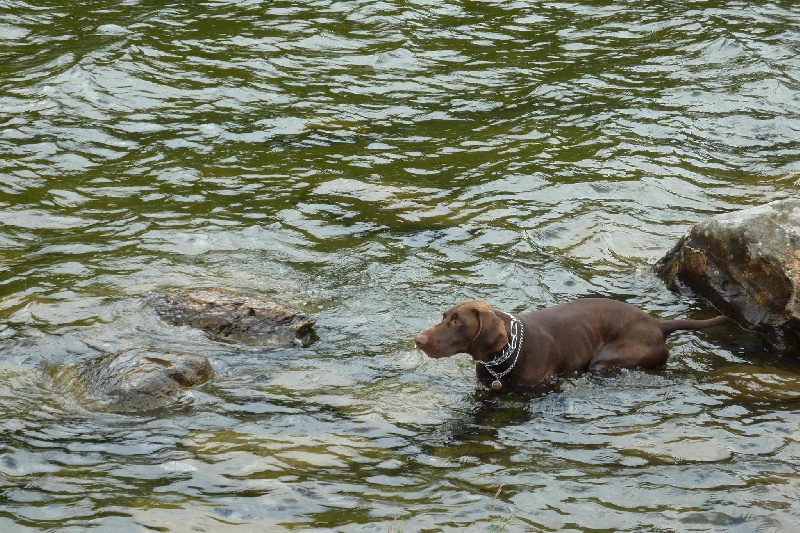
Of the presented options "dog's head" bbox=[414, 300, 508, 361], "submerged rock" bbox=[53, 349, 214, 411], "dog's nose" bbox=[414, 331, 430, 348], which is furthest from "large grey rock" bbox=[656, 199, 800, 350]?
"submerged rock" bbox=[53, 349, 214, 411]

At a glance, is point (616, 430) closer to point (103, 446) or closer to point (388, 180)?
point (103, 446)

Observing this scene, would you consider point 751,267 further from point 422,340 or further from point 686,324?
point 422,340

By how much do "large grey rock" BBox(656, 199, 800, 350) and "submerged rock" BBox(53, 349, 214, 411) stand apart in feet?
14.1

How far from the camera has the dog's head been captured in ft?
23.8

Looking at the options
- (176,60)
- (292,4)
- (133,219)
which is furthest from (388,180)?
(292,4)

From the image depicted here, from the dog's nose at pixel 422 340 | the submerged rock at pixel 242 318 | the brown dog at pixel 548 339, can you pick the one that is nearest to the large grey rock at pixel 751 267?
the brown dog at pixel 548 339

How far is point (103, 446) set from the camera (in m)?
6.52

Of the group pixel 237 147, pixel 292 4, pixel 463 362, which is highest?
pixel 292 4

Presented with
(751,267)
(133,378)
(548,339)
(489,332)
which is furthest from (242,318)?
(751,267)

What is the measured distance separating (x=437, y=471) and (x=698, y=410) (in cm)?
199

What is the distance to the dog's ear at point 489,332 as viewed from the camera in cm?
729

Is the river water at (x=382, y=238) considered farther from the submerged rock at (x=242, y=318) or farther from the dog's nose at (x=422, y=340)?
the dog's nose at (x=422, y=340)

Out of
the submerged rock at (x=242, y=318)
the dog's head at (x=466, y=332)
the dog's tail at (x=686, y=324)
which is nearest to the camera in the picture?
the dog's head at (x=466, y=332)

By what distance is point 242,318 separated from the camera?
8219 millimetres
